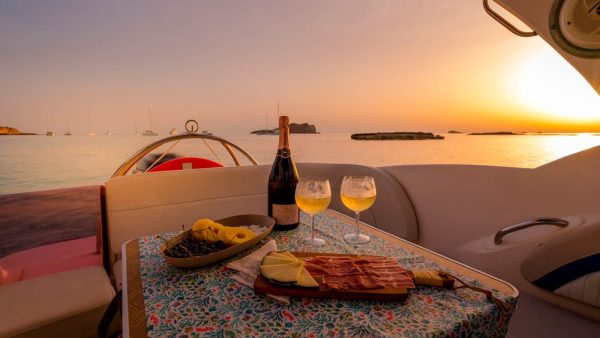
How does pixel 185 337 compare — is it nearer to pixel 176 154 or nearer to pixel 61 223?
pixel 176 154

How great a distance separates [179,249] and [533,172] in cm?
192

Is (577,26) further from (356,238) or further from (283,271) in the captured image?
(283,271)

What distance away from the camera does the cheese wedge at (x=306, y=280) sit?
0.53m

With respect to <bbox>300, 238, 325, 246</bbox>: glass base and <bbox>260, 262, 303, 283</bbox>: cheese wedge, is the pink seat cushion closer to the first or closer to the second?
<bbox>300, 238, 325, 246</bbox>: glass base

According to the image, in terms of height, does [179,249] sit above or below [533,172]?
below

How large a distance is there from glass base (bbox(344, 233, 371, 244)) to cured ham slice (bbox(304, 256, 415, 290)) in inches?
6.4

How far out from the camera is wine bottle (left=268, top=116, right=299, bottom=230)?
3.14 feet

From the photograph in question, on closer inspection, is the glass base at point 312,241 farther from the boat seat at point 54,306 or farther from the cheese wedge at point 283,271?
the boat seat at point 54,306

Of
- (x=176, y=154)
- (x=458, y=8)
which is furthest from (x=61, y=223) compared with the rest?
(x=458, y=8)

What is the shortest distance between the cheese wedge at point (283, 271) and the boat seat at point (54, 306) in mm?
1002

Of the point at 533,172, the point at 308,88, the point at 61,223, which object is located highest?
the point at 308,88

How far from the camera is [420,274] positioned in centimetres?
57

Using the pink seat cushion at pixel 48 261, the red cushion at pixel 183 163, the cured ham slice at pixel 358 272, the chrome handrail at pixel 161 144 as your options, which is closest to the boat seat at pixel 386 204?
the chrome handrail at pixel 161 144

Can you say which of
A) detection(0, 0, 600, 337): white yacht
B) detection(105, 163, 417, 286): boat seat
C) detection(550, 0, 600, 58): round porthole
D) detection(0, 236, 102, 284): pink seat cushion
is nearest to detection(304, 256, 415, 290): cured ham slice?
detection(0, 0, 600, 337): white yacht
